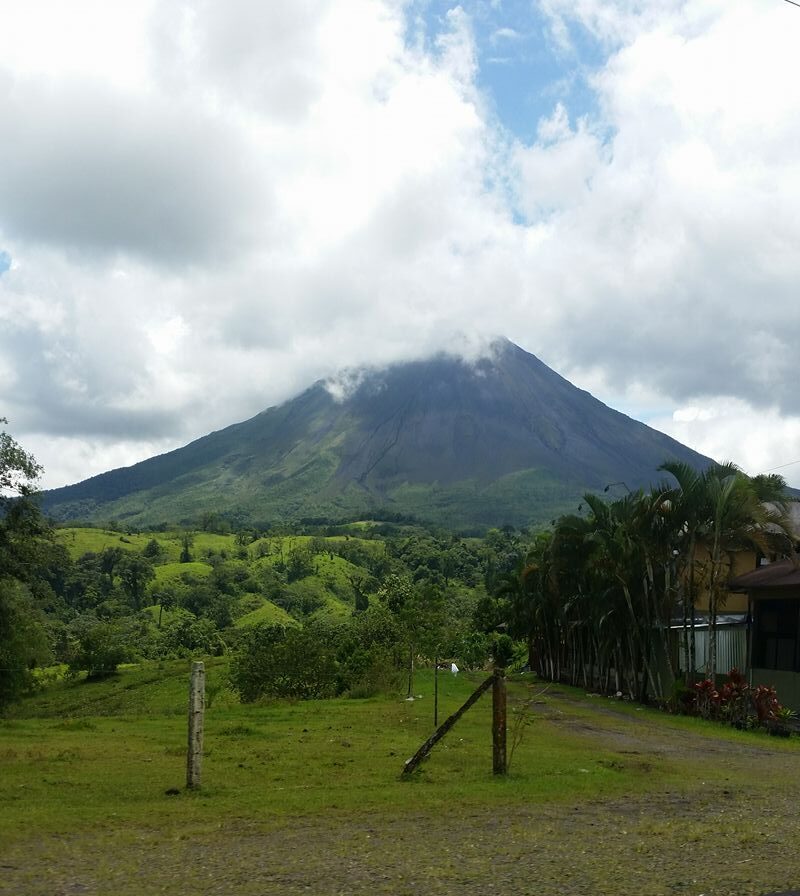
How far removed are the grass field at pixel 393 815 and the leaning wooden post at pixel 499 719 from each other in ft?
0.73

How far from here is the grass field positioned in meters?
6.38

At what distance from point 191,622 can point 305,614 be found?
12320 mm

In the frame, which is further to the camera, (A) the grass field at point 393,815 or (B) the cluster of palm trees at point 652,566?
(B) the cluster of palm trees at point 652,566

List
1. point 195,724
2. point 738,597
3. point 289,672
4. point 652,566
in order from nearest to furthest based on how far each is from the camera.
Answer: point 195,724 → point 652,566 → point 289,672 → point 738,597

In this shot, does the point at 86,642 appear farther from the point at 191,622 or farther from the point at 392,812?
the point at 392,812

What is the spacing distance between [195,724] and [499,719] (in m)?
3.77

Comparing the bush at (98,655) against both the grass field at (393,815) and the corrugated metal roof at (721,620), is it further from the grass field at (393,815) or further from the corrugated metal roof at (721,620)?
the grass field at (393,815)

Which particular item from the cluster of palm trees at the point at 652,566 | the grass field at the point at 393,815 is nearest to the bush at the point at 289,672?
the cluster of palm trees at the point at 652,566

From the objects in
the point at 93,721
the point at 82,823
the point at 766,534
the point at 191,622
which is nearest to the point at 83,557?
the point at 191,622

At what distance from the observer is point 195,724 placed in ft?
33.4

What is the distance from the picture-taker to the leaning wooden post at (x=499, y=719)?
1099 cm

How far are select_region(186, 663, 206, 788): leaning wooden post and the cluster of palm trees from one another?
1532cm

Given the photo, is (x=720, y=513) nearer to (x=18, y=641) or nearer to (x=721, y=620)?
(x=721, y=620)

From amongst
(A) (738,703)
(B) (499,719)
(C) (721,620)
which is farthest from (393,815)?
(C) (721,620)
